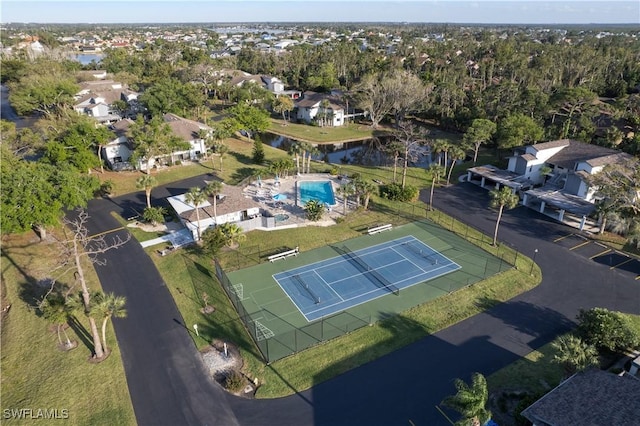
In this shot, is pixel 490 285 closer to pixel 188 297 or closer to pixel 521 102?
pixel 188 297

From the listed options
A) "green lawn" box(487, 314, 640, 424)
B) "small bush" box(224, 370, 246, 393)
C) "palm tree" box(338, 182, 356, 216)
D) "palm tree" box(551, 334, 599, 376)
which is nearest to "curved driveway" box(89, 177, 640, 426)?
"small bush" box(224, 370, 246, 393)

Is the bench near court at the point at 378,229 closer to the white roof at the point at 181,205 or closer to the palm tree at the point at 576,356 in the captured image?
the white roof at the point at 181,205

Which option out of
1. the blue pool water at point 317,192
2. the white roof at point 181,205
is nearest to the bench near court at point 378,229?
the blue pool water at point 317,192

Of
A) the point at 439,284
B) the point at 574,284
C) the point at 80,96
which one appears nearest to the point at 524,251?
the point at 574,284

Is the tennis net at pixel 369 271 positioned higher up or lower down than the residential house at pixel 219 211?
lower down

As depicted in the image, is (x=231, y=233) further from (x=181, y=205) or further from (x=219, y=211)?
(x=181, y=205)

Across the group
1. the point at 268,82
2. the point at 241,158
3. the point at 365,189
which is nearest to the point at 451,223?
the point at 365,189
